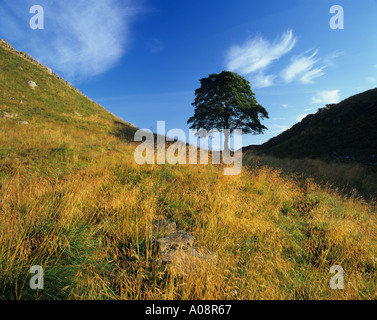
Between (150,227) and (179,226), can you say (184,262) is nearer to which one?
(150,227)

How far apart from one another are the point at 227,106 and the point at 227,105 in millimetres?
119

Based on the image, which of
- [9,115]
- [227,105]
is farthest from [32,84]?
[227,105]

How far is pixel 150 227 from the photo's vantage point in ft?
9.35

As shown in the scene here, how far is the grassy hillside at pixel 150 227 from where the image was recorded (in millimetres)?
1910

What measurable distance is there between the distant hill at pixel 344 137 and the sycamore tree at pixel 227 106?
4963 millimetres

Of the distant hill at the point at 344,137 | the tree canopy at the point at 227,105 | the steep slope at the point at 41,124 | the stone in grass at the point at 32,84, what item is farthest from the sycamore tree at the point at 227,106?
the stone in grass at the point at 32,84

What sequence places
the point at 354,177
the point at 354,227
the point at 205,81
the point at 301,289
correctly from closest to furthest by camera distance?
the point at 301,289 < the point at 354,227 < the point at 354,177 < the point at 205,81

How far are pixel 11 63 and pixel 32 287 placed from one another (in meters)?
37.2

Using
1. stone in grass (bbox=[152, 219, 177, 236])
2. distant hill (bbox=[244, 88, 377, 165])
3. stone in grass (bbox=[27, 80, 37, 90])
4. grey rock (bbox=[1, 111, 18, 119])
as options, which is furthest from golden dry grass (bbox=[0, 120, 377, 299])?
stone in grass (bbox=[27, 80, 37, 90])

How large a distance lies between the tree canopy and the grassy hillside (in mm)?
15641

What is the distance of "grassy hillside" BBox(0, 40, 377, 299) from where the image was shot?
1910 mm

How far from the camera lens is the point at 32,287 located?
1.70 metres
